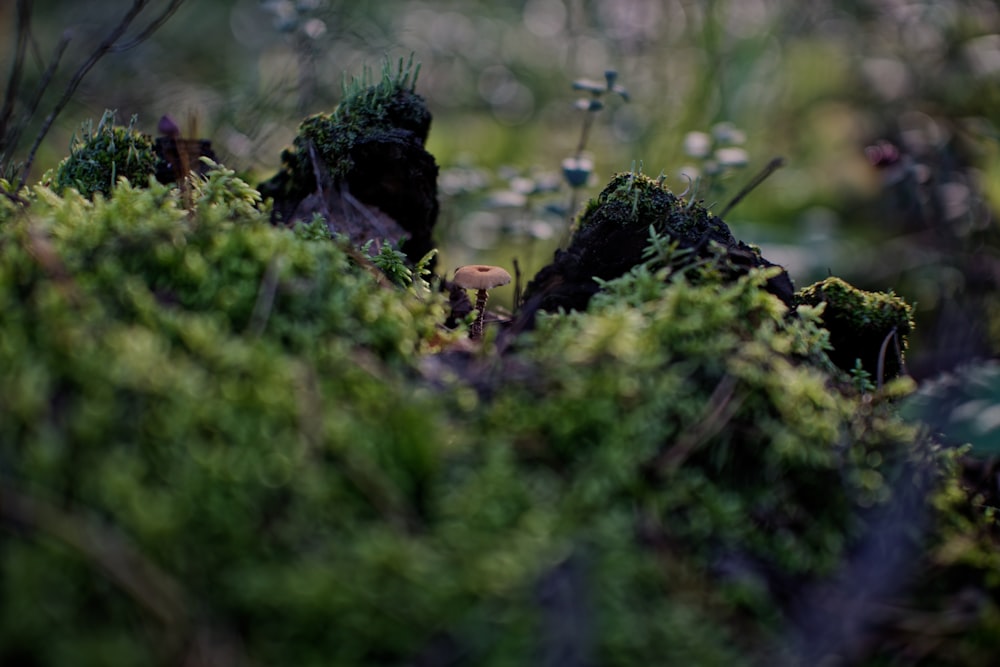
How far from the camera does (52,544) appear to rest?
0.97 metres

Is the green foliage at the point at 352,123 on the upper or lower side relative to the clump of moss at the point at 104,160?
upper

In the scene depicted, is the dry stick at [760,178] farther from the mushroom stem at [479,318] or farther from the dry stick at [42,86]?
the dry stick at [42,86]

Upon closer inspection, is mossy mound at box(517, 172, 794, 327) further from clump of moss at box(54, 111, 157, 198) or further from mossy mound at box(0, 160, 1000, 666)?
clump of moss at box(54, 111, 157, 198)

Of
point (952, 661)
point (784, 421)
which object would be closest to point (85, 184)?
point (784, 421)

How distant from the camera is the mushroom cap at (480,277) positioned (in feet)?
6.82

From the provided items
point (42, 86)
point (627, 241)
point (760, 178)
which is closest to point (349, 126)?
point (42, 86)

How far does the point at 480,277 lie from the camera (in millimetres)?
2080

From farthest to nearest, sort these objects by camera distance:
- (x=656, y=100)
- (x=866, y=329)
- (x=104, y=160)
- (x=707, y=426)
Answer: (x=656, y=100), (x=104, y=160), (x=866, y=329), (x=707, y=426)

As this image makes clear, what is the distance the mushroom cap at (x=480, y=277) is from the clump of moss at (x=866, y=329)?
0.80 m

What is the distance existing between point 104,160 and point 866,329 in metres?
1.98

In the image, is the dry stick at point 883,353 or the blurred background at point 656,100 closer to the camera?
the dry stick at point 883,353

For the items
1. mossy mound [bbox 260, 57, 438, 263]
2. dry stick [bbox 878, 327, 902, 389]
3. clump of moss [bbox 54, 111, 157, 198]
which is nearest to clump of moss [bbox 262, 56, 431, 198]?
mossy mound [bbox 260, 57, 438, 263]

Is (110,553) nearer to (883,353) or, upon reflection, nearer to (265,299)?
(265,299)

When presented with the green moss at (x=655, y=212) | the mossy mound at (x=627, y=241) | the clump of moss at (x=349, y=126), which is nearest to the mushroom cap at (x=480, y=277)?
the mossy mound at (x=627, y=241)
